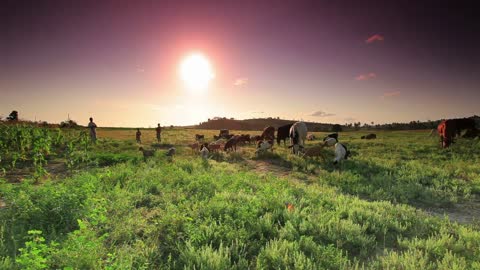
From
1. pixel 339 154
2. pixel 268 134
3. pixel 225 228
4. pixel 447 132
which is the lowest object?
pixel 225 228

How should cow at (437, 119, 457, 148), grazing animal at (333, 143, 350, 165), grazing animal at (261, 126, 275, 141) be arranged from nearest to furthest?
grazing animal at (333, 143, 350, 165)
cow at (437, 119, 457, 148)
grazing animal at (261, 126, 275, 141)

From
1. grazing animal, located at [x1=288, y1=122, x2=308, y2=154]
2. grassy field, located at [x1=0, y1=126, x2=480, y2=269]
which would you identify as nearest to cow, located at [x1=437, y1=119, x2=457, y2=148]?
grazing animal, located at [x1=288, y1=122, x2=308, y2=154]

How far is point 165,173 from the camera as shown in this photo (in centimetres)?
1202

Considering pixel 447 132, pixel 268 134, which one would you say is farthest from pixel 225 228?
pixel 447 132

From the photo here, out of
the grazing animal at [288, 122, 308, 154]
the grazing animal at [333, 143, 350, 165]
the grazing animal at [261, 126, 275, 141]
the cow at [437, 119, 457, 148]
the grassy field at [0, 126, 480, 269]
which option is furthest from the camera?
the grazing animal at [261, 126, 275, 141]

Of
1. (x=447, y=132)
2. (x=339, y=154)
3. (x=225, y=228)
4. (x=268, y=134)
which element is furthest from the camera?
(x=268, y=134)

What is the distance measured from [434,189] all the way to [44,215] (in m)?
13.0

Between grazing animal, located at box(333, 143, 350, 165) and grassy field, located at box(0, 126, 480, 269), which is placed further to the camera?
grazing animal, located at box(333, 143, 350, 165)

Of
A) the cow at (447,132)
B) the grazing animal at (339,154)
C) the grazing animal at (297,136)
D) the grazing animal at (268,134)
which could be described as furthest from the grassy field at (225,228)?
the grazing animal at (268,134)

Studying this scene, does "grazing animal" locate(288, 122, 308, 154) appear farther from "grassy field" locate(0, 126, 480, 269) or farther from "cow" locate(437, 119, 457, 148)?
"cow" locate(437, 119, 457, 148)

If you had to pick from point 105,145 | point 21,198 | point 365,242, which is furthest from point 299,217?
point 105,145

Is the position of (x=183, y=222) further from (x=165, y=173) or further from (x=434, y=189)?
(x=434, y=189)

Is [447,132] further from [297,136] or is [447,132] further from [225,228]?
[225,228]

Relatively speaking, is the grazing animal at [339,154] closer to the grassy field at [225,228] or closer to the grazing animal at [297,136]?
the grazing animal at [297,136]
